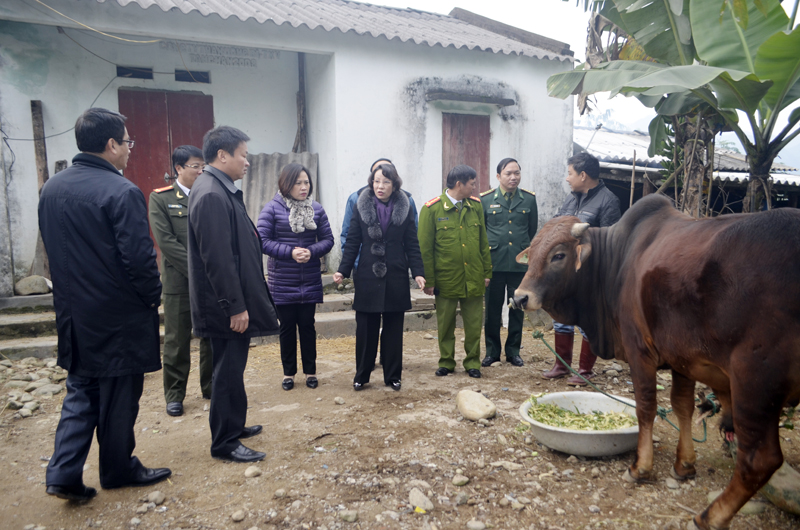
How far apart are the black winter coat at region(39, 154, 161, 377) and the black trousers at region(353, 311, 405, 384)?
2.20 m

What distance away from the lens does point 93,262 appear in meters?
2.93

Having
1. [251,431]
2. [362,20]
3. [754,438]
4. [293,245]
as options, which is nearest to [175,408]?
[251,431]

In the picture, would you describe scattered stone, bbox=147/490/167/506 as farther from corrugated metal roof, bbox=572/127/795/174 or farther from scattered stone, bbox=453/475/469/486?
corrugated metal roof, bbox=572/127/795/174

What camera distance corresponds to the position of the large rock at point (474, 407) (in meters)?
4.07

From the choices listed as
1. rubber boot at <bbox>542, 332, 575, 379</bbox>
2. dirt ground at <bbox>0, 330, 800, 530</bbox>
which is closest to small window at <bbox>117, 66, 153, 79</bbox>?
dirt ground at <bbox>0, 330, 800, 530</bbox>

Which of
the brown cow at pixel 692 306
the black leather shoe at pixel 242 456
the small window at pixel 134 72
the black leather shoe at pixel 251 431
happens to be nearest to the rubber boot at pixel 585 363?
the brown cow at pixel 692 306

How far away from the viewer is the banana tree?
3.57m

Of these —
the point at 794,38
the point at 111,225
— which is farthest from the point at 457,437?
the point at 794,38

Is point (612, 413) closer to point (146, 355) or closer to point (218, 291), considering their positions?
point (218, 291)

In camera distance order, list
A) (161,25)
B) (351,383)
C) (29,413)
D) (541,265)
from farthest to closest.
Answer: (161,25) → (351,383) → (29,413) → (541,265)

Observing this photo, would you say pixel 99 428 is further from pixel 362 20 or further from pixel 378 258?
pixel 362 20

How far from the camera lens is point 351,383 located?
16.9 ft

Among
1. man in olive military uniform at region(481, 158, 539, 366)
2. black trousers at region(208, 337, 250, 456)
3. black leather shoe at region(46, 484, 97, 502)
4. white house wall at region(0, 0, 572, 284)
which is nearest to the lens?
black leather shoe at region(46, 484, 97, 502)

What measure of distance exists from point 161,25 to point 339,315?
4.44m
